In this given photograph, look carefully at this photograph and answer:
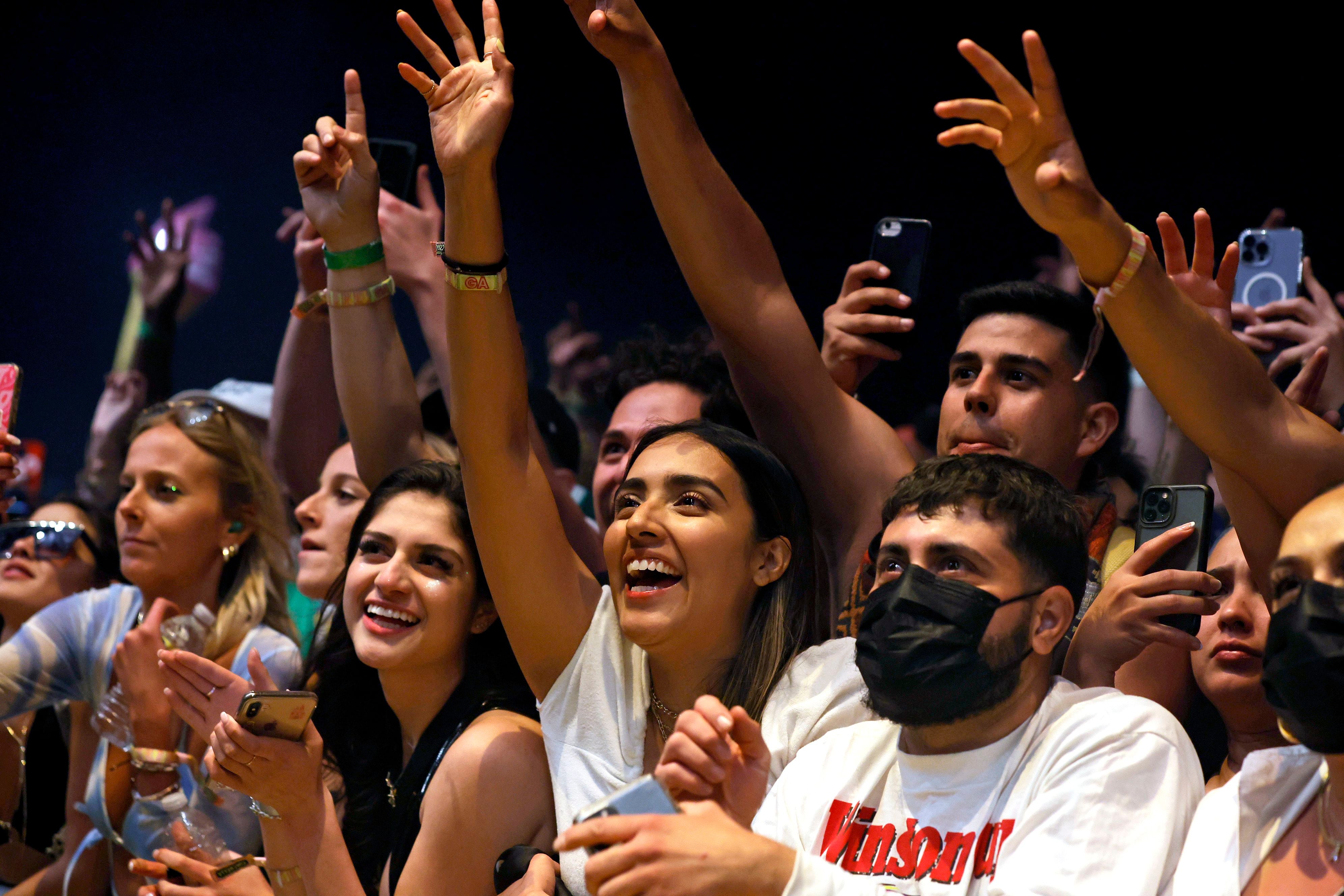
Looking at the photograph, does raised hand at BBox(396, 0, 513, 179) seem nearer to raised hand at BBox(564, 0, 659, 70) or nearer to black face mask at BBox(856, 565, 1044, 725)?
raised hand at BBox(564, 0, 659, 70)

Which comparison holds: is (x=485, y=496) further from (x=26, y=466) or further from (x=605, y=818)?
(x=26, y=466)

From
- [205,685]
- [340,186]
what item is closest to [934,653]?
[205,685]

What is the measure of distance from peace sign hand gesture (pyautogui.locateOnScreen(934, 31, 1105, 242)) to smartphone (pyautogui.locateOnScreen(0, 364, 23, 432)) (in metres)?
2.38

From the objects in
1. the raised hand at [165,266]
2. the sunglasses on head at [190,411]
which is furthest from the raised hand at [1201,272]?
the raised hand at [165,266]

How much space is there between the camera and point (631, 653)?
7.77 ft

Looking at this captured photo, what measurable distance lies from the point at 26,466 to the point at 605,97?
272 centimetres

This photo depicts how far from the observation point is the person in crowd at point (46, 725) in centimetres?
360

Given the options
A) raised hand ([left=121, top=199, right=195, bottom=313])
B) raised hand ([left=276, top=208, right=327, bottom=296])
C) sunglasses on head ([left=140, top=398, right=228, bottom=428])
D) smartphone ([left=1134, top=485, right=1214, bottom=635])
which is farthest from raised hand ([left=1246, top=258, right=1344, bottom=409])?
raised hand ([left=121, top=199, right=195, bottom=313])

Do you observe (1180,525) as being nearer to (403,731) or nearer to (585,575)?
(585,575)

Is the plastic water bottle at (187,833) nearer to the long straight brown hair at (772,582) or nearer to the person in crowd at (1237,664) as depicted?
the long straight brown hair at (772,582)

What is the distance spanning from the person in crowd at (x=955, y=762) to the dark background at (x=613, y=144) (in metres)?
1.78

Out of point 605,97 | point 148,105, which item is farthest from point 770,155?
point 148,105

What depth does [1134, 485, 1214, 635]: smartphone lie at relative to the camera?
6.63ft

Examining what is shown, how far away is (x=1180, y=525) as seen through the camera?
6.81 feet
